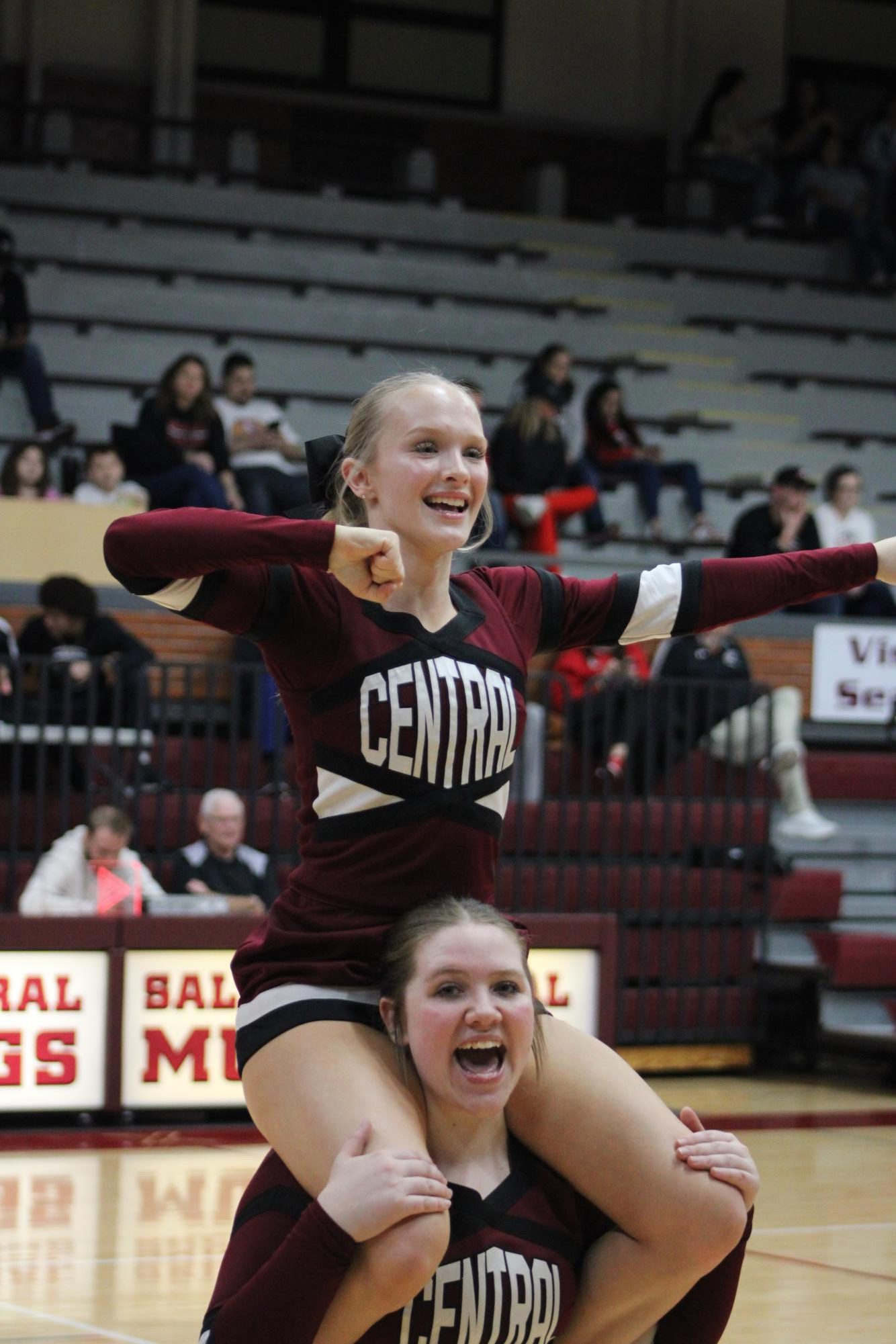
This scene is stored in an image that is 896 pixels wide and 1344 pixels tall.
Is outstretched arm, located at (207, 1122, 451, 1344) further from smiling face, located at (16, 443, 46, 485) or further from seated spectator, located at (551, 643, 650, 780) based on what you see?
smiling face, located at (16, 443, 46, 485)

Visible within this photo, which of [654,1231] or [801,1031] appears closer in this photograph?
[654,1231]

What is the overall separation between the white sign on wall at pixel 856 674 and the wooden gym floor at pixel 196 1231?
9.43 feet

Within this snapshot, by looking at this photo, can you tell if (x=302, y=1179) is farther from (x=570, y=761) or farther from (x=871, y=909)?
(x=871, y=909)

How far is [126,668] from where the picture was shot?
333 inches

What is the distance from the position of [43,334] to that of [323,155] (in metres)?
4.83

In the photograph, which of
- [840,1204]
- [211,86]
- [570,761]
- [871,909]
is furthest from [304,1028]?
[211,86]

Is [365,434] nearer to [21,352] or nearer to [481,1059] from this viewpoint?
[481,1059]

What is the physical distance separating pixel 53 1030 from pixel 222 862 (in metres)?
1.28

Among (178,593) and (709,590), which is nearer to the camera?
(178,593)

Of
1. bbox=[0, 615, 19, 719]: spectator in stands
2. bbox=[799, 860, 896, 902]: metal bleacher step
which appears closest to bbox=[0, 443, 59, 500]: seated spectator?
bbox=[0, 615, 19, 719]: spectator in stands

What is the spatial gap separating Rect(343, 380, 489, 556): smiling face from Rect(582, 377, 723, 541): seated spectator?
9.49 m

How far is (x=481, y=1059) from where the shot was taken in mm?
3145

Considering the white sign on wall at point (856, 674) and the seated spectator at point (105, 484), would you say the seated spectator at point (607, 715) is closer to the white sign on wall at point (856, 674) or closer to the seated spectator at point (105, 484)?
the white sign on wall at point (856, 674)

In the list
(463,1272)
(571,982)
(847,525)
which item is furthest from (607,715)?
(463,1272)
